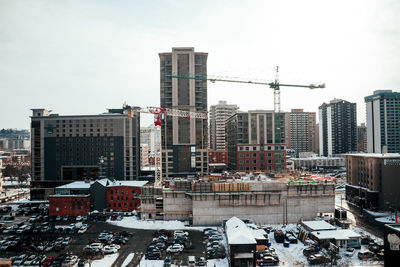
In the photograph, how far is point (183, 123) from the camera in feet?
274

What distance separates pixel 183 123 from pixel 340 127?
11574 cm

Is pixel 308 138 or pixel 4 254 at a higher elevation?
pixel 308 138

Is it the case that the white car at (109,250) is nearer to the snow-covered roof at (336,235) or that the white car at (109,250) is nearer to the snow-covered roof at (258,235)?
the snow-covered roof at (258,235)

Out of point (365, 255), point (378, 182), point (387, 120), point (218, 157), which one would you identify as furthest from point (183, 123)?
point (387, 120)

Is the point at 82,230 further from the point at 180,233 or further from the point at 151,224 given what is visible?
the point at 180,233

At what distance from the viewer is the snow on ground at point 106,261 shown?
3515 centimetres

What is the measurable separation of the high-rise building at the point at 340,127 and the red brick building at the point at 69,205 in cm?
14732

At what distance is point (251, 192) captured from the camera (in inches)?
1982

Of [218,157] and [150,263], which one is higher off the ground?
[218,157]

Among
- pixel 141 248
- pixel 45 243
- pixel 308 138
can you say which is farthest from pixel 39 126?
pixel 308 138

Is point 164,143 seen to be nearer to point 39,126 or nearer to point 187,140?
point 187,140

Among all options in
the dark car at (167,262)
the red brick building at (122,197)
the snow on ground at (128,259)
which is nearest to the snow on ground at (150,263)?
the dark car at (167,262)

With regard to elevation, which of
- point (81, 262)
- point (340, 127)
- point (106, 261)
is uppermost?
point (340, 127)

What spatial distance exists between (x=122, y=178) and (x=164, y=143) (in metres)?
15.8
